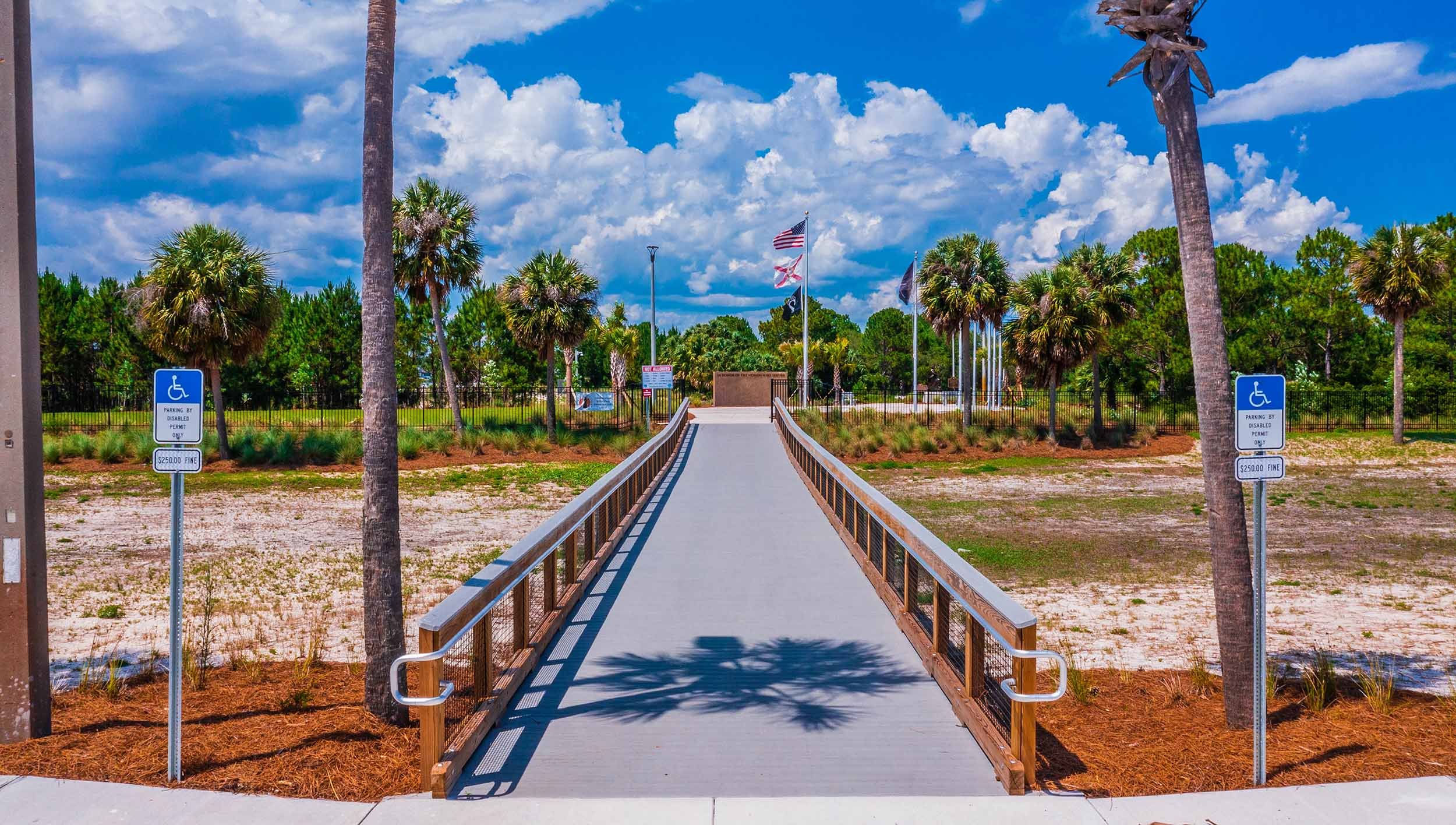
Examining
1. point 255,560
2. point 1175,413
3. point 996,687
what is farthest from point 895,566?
point 1175,413

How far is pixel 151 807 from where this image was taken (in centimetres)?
459

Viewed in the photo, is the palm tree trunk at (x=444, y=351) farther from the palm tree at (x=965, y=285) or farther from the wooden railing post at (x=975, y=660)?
the wooden railing post at (x=975, y=660)

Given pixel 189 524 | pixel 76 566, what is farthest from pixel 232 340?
pixel 76 566

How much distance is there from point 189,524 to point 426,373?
60.0 meters

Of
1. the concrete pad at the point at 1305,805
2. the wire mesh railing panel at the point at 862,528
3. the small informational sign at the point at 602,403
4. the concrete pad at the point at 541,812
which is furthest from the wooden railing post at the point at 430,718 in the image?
the small informational sign at the point at 602,403

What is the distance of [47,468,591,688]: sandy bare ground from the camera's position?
9031mm

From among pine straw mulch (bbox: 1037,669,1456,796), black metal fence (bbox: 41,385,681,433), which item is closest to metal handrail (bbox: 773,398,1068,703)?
pine straw mulch (bbox: 1037,669,1456,796)

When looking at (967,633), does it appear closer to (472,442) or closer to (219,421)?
(472,442)

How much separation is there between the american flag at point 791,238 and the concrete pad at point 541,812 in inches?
1556


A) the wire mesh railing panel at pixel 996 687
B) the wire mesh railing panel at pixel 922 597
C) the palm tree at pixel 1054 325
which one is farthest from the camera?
A: the palm tree at pixel 1054 325

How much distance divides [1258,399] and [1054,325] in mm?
31914

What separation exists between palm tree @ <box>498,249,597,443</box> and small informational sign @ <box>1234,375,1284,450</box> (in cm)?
3070

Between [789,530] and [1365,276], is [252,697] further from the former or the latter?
[1365,276]

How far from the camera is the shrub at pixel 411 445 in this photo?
31.0m
